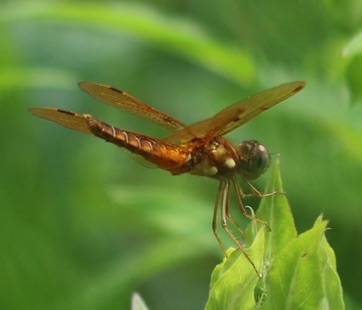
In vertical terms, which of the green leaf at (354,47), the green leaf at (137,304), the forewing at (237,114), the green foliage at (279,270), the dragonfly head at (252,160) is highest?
the green leaf at (354,47)

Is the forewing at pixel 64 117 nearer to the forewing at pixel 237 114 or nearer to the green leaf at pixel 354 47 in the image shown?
the forewing at pixel 237 114

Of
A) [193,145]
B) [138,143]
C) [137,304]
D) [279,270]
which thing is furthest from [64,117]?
[279,270]

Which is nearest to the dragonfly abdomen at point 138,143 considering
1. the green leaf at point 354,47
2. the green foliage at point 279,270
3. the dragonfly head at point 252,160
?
the dragonfly head at point 252,160

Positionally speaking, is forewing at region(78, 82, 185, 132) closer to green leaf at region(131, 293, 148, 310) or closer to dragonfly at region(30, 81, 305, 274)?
dragonfly at region(30, 81, 305, 274)

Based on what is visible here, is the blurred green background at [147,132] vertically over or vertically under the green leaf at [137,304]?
over

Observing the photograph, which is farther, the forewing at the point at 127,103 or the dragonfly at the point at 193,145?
the forewing at the point at 127,103
